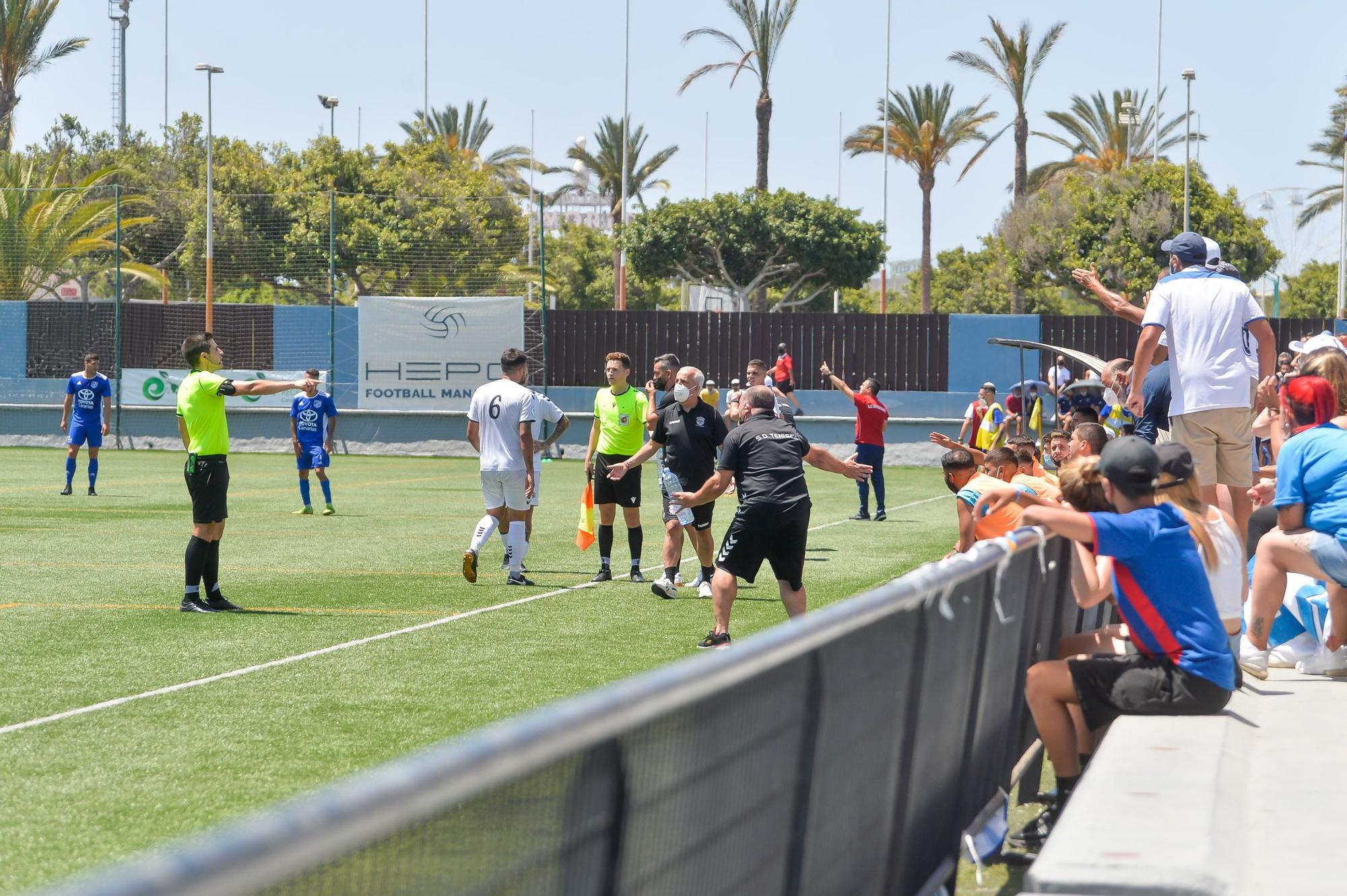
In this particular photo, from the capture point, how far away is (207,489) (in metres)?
11.2

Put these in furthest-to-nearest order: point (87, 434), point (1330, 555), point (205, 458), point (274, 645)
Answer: point (87, 434)
point (205, 458)
point (274, 645)
point (1330, 555)

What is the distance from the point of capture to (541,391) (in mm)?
36719

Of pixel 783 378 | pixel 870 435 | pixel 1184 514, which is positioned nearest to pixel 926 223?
pixel 783 378

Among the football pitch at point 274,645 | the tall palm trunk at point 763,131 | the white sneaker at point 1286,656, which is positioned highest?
the tall palm trunk at point 763,131

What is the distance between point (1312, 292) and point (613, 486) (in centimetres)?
7677

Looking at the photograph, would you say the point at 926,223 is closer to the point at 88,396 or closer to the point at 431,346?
the point at 431,346

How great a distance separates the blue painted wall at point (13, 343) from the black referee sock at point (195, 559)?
29448mm

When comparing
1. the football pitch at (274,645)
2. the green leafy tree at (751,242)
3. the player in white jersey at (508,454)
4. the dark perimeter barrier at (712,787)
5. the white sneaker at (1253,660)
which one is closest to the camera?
the dark perimeter barrier at (712,787)

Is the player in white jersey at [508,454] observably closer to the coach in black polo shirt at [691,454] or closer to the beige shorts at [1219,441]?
the coach in black polo shirt at [691,454]

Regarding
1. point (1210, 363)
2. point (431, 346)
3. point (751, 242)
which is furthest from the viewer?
point (751, 242)

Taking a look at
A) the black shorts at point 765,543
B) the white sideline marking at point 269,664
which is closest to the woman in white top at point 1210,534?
the black shorts at point 765,543

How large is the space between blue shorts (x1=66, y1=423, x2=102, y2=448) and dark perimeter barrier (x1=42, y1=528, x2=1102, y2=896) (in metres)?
20.1

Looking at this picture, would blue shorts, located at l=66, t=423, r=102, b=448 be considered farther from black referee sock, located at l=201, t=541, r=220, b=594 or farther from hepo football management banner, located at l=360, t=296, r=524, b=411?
black referee sock, located at l=201, t=541, r=220, b=594

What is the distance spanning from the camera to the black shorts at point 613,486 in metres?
13.7
